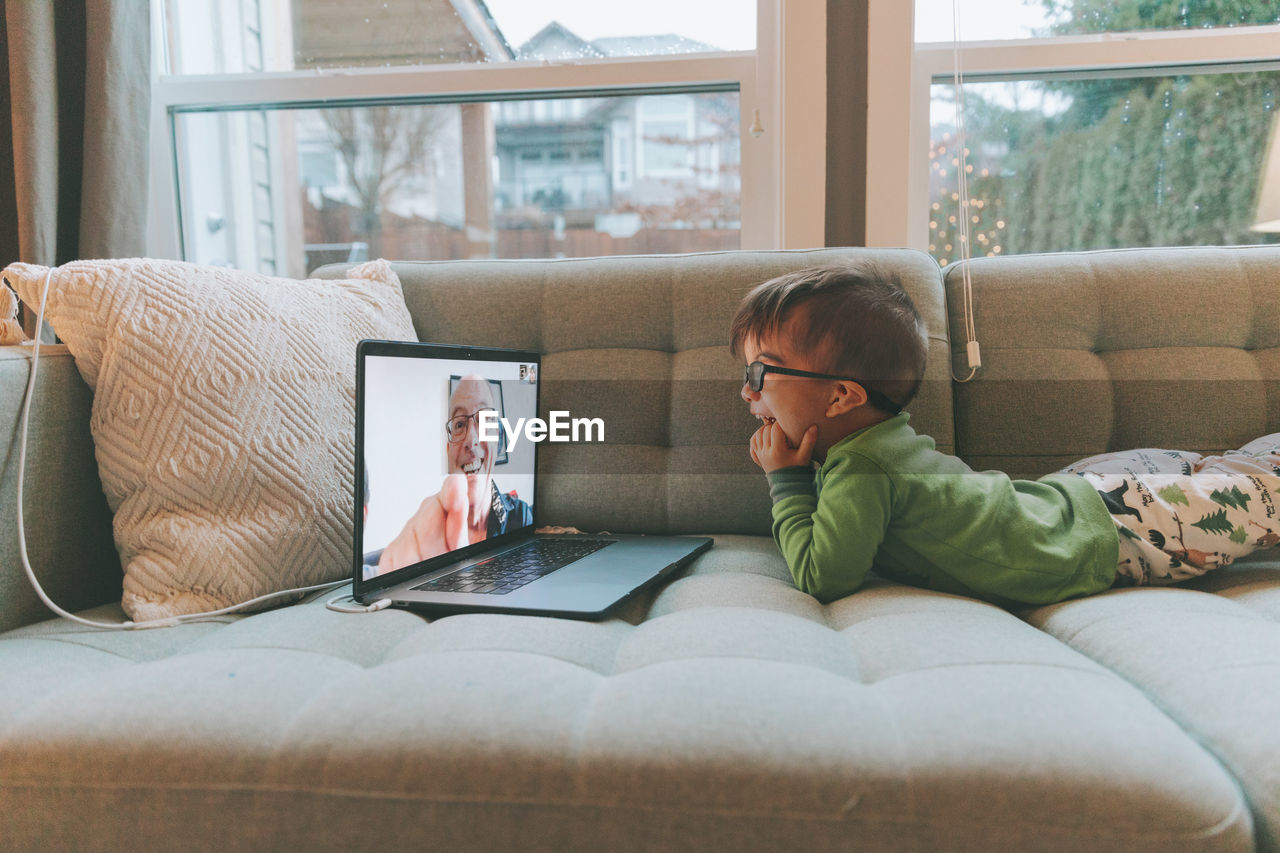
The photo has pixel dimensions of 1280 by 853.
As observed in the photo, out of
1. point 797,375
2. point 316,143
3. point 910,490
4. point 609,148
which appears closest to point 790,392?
point 797,375

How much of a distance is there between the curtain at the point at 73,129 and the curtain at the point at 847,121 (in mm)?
1440

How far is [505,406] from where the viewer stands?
1194 millimetres

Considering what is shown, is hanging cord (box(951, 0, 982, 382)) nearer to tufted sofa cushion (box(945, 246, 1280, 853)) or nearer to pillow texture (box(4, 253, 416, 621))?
tufted sofa cushion (box(945, 246, 1280, 853))

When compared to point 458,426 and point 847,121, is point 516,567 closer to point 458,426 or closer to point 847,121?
point 458,426

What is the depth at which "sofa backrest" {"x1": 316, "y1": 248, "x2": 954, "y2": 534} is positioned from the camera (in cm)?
127

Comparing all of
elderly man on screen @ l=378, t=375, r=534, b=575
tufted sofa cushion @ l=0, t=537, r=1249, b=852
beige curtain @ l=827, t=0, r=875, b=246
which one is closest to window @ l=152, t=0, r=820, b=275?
beige curtain @ l=827, t=0, r=875, b=246

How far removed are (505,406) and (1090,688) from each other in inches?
32.8

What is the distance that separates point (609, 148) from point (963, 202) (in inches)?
31.2

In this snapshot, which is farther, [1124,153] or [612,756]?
[1124,153]

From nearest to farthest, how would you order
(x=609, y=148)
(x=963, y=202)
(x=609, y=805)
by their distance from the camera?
(x=609, y=805) → (x=963, y=202) → (x=609, y=148)

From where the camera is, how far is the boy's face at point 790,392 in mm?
1028

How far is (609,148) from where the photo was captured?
1854 mm

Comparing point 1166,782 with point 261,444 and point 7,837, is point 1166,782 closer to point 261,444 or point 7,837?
point 7,837

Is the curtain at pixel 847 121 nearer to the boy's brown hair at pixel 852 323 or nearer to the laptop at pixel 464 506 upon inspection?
the boy's brown hair at pixel 852 323
